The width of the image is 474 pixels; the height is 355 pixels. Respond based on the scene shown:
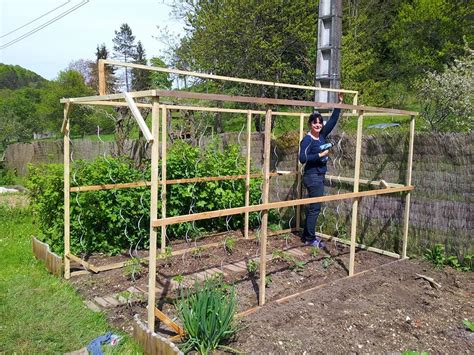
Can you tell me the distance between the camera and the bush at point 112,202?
4629 millimetres

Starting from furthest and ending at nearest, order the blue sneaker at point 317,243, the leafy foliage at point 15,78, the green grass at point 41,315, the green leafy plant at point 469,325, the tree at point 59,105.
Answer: the leafy foliage at point 15,78
the tree at point 59,105
the blue sneaker at point 317,243
the green leafy plant at point 469,325
the green grass at point 41,315

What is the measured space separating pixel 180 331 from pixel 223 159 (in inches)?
142

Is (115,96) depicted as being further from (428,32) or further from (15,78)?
(15,78)

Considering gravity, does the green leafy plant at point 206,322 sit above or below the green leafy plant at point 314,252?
above

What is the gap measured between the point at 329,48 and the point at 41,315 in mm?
4885

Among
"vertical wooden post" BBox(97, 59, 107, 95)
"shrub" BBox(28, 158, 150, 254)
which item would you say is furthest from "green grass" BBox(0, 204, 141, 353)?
"vertical wooden post" BBox(97, 59, 107, 95)

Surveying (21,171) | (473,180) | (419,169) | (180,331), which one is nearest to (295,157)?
(419,169)

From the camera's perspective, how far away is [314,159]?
15.8 feet

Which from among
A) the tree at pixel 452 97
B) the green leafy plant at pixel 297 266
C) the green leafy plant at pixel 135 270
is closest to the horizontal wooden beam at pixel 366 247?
the green leafy plant at pixel 297 266

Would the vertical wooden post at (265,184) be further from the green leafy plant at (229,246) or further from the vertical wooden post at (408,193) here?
the vertical wooden post at (408,193)

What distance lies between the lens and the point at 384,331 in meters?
3.02

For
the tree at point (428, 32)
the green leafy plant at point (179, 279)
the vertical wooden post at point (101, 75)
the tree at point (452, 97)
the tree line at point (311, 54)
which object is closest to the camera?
the vertical wooden post at point (101, 75)

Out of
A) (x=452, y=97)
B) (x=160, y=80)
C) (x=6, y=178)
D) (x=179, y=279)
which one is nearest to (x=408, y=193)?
(x=179, y=279)

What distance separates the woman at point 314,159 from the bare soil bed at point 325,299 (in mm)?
315
